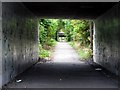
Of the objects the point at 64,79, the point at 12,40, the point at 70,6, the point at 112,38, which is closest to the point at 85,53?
the point at 70,6

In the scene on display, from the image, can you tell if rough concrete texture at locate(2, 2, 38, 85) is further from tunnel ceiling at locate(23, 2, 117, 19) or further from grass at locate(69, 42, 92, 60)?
grass at locate(69, 42, 92, 60)

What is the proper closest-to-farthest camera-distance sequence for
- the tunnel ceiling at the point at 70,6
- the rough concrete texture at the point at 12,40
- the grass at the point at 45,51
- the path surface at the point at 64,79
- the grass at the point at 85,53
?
the rough concrete texture at the point at 12,40, the path surface at the point at 64,79, the tunnel ceiling at the point at 70,6, the grass at the point at 85,53, the grass at the point at 45,51

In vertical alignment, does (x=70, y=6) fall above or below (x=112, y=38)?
above

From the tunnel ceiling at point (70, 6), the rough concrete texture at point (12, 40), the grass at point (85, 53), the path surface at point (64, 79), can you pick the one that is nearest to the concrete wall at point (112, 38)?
the tunnel ceiling at point (70, 6)

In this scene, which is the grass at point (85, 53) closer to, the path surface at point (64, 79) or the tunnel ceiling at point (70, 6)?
the tunnel ceiling at point (70, 6)

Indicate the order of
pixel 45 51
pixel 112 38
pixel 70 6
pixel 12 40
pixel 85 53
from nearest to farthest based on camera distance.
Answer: pixel 12 40
pixel 112 38
pixel 70 6
pixel 85 53
pixel 45 51

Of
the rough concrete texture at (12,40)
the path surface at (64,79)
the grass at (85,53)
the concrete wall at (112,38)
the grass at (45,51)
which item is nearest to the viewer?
the rough concrete texture at (12,40)

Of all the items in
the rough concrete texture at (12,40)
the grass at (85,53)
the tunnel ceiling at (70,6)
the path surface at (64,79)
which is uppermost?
the tunnel ceiling at (70,6)

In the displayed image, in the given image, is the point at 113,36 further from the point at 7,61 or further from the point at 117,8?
the point at 7,61

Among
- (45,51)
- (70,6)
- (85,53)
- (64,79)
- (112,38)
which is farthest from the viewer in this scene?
(45,51)

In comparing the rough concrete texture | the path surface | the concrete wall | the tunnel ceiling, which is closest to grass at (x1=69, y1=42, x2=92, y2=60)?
the tunnel ceiling

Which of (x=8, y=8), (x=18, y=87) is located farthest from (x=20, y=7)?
(x=18, y=87)

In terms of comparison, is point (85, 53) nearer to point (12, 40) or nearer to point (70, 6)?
point (70, 6)

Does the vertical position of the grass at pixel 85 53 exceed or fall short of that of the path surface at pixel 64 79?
it exceeds it
